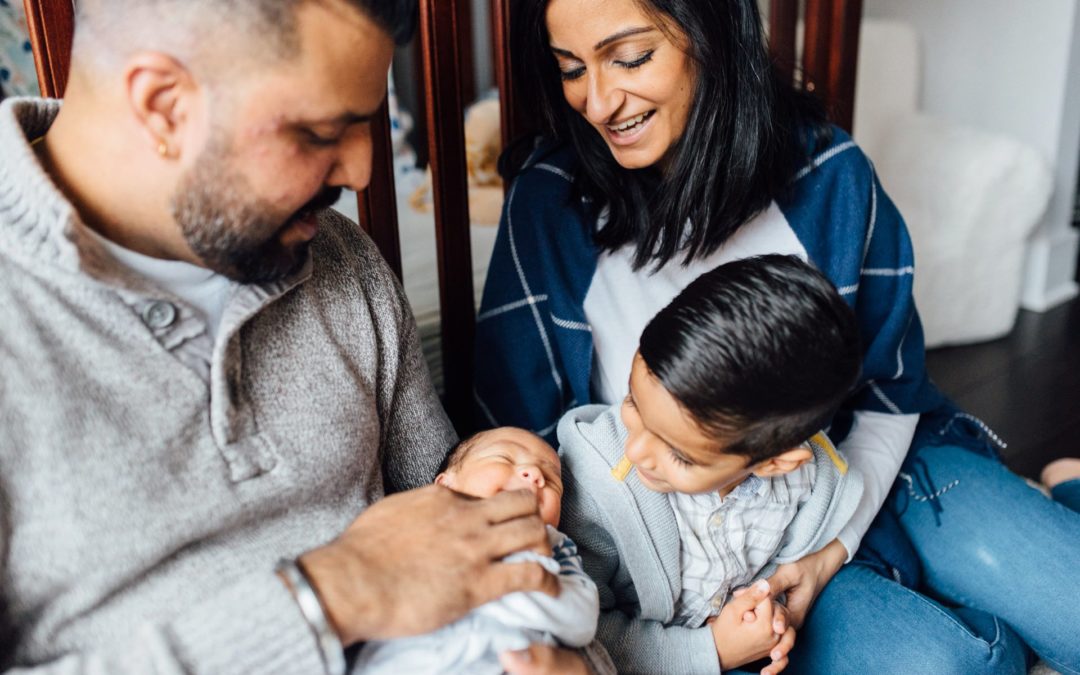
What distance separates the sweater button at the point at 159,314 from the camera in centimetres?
89

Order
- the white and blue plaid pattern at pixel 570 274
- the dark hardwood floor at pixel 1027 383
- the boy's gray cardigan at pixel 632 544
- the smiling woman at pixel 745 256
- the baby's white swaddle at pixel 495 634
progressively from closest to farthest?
the baby's white swaddle at pixel 495 634
the boy's gray cardigan at pixel 632 544
the smiling woman at pixel 745 256
the white and blue plaid pattern at pixel 570 274
the dark hardwood floor at pixel 1027 383

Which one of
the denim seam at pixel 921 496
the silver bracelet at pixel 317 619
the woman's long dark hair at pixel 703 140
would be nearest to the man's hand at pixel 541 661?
the silver bracelet at pixel 317 619

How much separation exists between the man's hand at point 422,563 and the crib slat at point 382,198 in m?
0.50

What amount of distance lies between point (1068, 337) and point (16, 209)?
9.57 ft

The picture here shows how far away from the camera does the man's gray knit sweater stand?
2.68ft

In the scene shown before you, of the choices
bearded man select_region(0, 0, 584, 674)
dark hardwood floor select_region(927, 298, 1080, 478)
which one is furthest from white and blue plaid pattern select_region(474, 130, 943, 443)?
dark hardwood floor select_region(927, 298, 1080, 478)

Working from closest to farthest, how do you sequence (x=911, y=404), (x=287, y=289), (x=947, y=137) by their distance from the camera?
(x=287, y=289) → (x=911, y=404) → (x=947, y=137)

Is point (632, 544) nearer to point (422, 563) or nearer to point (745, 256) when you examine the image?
point (422, 563)

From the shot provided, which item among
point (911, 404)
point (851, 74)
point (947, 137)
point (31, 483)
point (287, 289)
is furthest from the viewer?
point (947, 137)

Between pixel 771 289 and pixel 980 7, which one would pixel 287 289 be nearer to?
pixel 771 289

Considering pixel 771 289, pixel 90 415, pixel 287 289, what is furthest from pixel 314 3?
pixel 771 289

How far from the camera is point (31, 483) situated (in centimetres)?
82

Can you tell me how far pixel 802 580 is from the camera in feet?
4.22

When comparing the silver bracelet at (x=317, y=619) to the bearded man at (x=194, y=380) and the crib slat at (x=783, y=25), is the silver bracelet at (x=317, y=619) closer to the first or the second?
the bearded man at (x=194, y=380)
